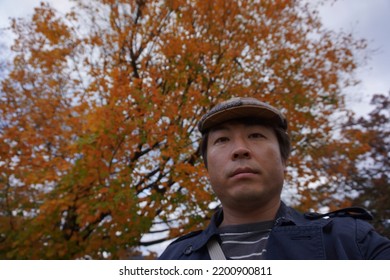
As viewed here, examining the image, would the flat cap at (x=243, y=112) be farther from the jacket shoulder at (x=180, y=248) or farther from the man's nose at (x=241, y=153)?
the jacket shoulder at (x=180, y=248)

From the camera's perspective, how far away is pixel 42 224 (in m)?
5.07

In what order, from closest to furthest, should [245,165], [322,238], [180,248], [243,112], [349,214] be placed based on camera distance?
[322,238] → [349,214] → [245,165] → [243,112] → [180,248]

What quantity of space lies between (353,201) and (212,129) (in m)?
14.8

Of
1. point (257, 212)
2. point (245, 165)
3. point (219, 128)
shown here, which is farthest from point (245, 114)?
point (257, 212)

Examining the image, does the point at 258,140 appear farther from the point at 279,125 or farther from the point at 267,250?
the point at 267,250

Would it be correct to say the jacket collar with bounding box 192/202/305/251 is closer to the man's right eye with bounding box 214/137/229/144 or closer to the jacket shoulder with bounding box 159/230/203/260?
the jacket shoulder with bounding box 159/230/203/260

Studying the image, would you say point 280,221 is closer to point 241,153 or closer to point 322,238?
point 322,238

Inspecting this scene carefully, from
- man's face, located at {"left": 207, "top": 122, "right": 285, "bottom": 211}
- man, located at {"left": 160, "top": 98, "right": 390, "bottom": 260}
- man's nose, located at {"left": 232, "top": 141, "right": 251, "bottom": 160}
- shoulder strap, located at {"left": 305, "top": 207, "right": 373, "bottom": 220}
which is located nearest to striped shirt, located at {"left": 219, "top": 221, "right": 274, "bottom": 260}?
man, located at {"left": 160, "top": 98, "right": 390, "bottom": 260}

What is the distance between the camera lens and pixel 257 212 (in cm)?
195

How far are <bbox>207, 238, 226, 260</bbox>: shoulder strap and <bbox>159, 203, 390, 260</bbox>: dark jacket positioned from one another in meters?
0.03

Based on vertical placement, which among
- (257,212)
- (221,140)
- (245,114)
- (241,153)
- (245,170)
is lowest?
(257,212)

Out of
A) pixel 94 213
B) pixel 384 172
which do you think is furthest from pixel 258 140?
pixel 384 172

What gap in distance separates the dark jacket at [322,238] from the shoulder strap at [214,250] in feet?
0.11

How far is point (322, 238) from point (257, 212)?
449 millimetres
